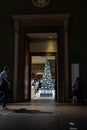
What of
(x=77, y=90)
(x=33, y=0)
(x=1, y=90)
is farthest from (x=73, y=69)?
(x=1, y=90)

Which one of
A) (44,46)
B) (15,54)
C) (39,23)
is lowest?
(15,54)

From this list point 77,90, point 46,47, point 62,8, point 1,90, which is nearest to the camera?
point 1,90

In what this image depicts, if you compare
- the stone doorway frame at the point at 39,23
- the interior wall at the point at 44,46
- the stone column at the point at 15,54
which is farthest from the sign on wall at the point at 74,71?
the interior wall at the point at 44,46

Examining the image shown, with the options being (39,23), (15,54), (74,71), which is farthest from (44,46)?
(74,71)

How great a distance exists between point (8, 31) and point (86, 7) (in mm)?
4386

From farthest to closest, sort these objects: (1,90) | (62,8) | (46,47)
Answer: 1. (46,47)
2. (62,8)
3. (1,90)

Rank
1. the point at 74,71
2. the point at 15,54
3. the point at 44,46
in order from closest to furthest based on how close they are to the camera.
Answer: the point at 74,71
the point at 15,54
the point at 44,46

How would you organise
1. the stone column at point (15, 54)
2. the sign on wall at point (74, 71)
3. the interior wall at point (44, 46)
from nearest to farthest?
the sign on wall at point (74, 71)
the stone column at point (15, 54)
the interior wall at point (44, 46)

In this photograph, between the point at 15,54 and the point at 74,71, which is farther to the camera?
the point at 15,54

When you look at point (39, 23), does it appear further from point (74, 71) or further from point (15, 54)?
point (74, 71)

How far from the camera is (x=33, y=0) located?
17.3m

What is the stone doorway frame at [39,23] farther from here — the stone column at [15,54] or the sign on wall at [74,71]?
the sign on wall at [74,71]

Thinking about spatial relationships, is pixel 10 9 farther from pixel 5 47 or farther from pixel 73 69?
pixel 73 69

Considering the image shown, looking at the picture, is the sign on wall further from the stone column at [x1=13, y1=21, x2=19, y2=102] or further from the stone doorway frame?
the stone column at [x1=13, y1=21, x2=19, y2=102]
